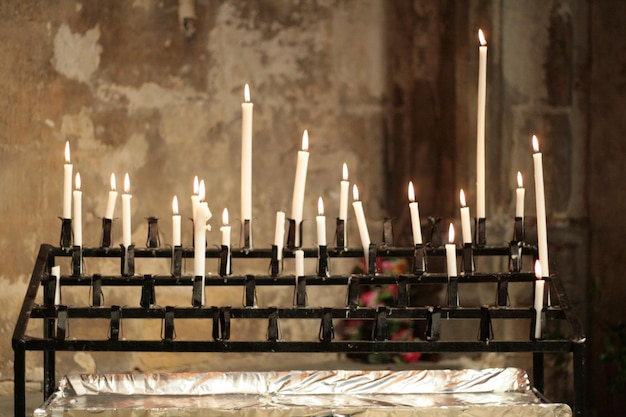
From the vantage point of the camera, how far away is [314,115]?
5.14 metres

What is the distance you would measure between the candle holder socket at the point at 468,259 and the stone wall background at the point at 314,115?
1.57m

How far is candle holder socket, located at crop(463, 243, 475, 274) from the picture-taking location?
119 inches

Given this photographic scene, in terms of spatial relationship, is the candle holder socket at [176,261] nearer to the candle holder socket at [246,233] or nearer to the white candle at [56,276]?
the candle holder socket at [246,233]

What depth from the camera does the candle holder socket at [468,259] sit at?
3.02m

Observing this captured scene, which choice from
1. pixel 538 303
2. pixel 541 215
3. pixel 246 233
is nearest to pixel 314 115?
pixel 246 233

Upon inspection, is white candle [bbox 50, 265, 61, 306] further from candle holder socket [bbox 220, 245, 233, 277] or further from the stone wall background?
the stone wall background

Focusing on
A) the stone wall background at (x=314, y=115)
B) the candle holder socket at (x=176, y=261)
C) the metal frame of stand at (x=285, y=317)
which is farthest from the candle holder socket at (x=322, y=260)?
the stone wall background at (x=314, y=115)

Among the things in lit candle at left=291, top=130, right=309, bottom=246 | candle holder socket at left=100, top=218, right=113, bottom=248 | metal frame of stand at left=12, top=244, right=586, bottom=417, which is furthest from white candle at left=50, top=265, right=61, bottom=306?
lit candle at left=291, top=130, right=309, bottom=246

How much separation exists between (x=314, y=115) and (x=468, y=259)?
224 cm

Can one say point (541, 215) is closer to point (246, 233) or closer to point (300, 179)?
point (300, 179)

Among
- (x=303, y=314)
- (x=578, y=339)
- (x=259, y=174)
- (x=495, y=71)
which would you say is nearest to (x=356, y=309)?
(x=303, y=314)

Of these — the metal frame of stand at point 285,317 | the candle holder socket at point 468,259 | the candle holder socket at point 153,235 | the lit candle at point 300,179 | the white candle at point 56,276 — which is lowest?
the metal frame of stand at point 285,317

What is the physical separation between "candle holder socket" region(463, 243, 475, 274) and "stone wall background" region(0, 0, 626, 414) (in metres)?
1.57

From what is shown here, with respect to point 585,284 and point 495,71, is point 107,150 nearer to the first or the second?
point 495,71
